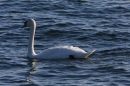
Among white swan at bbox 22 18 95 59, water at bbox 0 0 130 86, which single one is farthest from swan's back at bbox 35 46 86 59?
water at bbox 0 0 130 86

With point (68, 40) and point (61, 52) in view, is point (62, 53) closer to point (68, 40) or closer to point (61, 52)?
point (61, 52)

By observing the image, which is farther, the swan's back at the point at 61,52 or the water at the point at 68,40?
the swan's back at the point at 61,52

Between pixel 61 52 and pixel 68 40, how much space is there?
217cm

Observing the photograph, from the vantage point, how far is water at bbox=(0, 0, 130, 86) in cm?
1497

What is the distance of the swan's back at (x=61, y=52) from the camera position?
16.7 meters

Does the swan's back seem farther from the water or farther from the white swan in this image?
the water

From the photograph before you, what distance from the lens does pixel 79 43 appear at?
18.6m

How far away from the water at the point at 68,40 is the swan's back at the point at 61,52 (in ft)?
0.62

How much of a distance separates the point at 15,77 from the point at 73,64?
1.89 m

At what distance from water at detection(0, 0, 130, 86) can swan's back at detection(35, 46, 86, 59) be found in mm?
188

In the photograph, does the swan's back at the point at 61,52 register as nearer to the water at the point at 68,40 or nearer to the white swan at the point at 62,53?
the white swan at the point at 62,53

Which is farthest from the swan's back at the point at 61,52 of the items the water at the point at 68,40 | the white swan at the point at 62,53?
the water at the point at 68,40

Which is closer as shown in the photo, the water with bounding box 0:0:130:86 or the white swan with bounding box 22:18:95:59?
the water with bounding box 0:0:130:86

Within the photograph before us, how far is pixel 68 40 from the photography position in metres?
19.0
